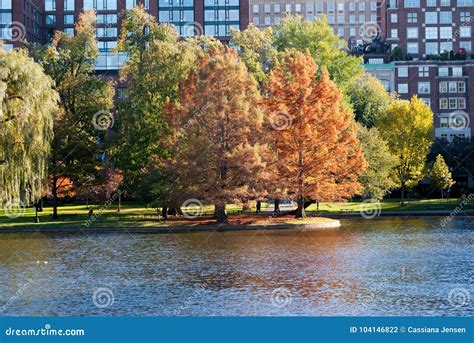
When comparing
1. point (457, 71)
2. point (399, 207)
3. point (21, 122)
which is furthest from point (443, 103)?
point (21, 122)

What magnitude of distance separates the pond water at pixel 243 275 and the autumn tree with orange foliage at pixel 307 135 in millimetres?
13356

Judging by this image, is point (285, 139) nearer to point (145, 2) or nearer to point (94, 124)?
point (94, 124)

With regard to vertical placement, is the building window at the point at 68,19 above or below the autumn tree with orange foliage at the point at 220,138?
above

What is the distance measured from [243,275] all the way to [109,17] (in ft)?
399

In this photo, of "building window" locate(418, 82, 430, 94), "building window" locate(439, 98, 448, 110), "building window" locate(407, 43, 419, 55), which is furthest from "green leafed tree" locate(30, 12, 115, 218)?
"building window" locate(407, 43, 419, 55)

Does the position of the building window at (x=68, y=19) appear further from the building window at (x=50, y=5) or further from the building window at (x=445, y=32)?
the building window at (x=445, y=32)

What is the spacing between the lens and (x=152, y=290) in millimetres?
31797

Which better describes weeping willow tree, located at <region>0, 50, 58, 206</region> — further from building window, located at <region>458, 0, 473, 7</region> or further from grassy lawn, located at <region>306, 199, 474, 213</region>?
building window, located at <region>458, 0, 473, 7</region>

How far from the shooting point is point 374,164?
8331 cm

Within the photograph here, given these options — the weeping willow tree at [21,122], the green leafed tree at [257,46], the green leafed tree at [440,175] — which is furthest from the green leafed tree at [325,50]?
the weeping willow tree at [21,122]

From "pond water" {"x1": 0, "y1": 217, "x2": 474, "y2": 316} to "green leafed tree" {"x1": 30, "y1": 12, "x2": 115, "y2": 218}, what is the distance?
66.0 ft

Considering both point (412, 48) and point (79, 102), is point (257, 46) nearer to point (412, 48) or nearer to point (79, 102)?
point (79, 102)

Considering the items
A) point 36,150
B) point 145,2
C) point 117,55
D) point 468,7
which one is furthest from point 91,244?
point 468,7

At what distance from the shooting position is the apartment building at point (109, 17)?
140 metres
